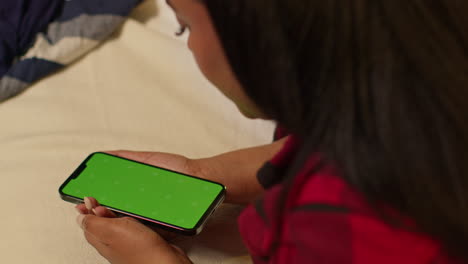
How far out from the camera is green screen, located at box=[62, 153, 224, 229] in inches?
26.8

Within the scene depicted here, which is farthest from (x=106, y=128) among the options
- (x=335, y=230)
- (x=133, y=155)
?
(x=335, y=230)

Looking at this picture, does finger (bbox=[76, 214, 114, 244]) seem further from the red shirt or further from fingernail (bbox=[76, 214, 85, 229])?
the red shirt

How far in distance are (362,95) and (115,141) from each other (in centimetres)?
48

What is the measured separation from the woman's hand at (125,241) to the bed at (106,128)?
3cm

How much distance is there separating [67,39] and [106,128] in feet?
0.59

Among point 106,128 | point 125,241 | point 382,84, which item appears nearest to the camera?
point 382,84

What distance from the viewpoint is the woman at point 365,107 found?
1.30 feet

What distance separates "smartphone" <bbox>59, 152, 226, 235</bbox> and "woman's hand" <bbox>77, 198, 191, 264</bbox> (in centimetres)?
2

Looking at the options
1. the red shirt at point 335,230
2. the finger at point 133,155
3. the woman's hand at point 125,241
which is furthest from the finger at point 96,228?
the red shirt at point 335,230

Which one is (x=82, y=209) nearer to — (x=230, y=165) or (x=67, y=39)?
(x=230, y=165)

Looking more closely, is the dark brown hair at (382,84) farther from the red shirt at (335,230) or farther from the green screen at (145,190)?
the green screen at (145,190)

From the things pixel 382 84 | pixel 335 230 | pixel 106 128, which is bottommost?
pixel 106 128

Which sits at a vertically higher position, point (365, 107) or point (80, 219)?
point (365, 107)

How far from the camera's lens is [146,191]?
71 centimetres
